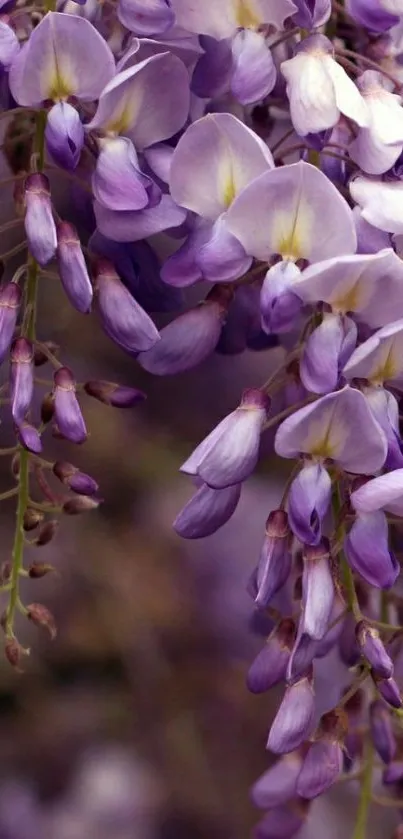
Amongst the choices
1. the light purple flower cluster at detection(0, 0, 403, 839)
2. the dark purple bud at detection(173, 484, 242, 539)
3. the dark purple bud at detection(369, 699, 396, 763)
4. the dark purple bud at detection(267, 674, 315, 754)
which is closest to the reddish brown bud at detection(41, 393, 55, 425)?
the light purple flower cluster at detection(0, 0, 403, 839)

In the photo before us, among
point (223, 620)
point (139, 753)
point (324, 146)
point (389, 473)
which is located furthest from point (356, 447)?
point (139, 753)

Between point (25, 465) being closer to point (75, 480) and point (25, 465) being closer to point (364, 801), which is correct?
point (75, 480)

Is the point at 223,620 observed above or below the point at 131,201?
below

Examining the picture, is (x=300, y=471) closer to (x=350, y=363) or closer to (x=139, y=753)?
(x=350, y=363)

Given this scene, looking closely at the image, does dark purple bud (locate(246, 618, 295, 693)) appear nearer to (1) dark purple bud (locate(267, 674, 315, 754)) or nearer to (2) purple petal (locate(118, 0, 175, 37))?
(1) dark purple bud (locate(267, 674, 315, 754))

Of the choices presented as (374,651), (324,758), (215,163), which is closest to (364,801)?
(324,758)

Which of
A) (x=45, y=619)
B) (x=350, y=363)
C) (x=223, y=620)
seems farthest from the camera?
(x=223, y=620)

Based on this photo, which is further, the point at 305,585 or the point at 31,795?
the point at 31,795
